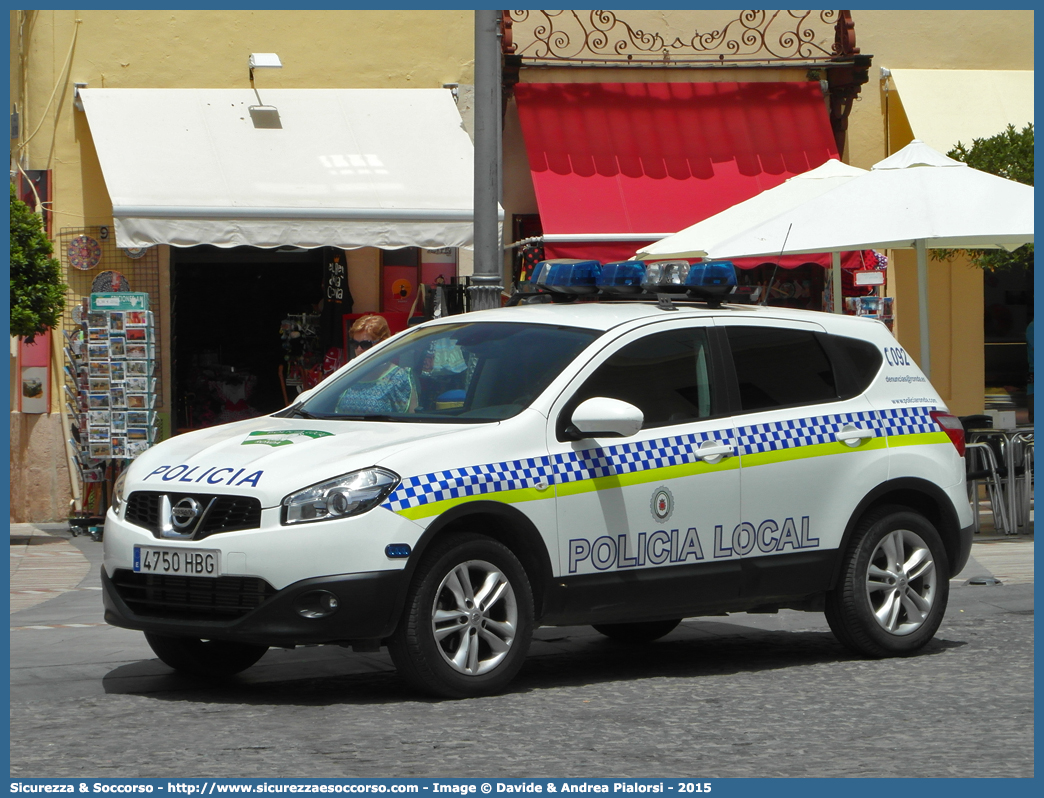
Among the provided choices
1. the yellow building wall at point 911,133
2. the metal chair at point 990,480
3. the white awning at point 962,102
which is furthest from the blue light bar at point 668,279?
the yellow building wall at point 911,133

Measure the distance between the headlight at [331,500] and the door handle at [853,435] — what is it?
2.60 metres

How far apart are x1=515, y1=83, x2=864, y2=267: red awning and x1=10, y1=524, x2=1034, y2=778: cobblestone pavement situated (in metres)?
6.45

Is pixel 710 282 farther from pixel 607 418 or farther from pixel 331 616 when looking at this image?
pixel 331 616

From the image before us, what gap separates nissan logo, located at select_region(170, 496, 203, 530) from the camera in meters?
6.37

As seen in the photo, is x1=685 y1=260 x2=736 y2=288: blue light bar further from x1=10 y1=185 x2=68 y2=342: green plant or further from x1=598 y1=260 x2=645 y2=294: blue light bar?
x1=10 y1=185 x2=68 y2=342: green plant

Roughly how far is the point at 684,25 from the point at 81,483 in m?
7.48

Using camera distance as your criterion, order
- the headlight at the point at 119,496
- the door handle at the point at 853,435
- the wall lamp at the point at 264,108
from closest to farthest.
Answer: the headlight at the point at 119,496 < the door handle at the point at 853,435 < the wall lamp at the point at 264,108

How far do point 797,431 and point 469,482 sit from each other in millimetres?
1901

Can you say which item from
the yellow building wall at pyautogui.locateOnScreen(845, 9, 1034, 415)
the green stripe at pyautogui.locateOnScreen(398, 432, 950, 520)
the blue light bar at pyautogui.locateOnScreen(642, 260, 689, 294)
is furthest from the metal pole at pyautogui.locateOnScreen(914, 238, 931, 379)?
the yellow building wall at pyautogui.locateOnScreen(845, 9, 1034, 415)

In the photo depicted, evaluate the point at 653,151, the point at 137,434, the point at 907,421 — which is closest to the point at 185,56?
the point at 137,434

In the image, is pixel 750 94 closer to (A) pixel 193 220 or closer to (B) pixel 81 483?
(A) pixel 193 220

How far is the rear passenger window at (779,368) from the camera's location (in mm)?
A: 7539

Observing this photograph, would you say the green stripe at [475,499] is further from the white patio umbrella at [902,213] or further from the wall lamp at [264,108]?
the wall lamp at [264,108]

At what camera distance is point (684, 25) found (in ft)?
51.7
